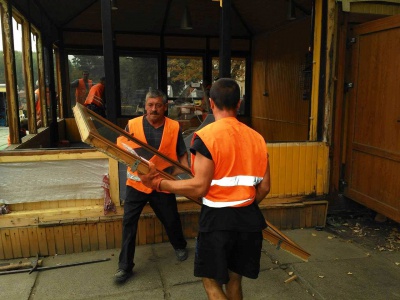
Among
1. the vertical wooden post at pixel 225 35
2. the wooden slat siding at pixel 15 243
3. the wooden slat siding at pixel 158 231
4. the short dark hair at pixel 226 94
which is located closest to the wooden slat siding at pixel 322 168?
the vertical wooden post at pixel 225 35

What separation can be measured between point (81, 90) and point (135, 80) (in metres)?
1.46

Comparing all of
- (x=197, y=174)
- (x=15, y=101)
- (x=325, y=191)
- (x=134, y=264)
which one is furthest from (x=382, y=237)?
(x=15, y=101)

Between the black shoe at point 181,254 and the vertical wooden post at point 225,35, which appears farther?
the vertical wooden post at point 225,35

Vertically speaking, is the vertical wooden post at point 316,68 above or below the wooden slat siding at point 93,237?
above

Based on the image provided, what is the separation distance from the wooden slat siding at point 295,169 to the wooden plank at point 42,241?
3134 millimetres

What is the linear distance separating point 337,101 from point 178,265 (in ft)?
10.2

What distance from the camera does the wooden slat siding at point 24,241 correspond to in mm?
3820

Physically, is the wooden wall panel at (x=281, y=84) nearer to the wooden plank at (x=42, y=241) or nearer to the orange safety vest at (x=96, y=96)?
the orange safety vest at (x=96, y=96)

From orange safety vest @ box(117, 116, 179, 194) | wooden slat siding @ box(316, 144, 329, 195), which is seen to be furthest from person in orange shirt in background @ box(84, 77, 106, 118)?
wooden slat siding @ box(316, 144, 329, 195)

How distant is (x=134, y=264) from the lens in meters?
3.58

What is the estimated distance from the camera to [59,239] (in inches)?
155

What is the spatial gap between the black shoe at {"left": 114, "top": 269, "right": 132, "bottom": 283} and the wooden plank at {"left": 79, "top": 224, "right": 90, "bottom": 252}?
77cm

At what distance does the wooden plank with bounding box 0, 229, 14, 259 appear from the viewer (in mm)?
3785

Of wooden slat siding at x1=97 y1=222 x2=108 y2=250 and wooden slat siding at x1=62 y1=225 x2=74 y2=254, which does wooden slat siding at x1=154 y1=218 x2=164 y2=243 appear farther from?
wooden slat siding at x1=62 y1=225 x2=74 y2=254
